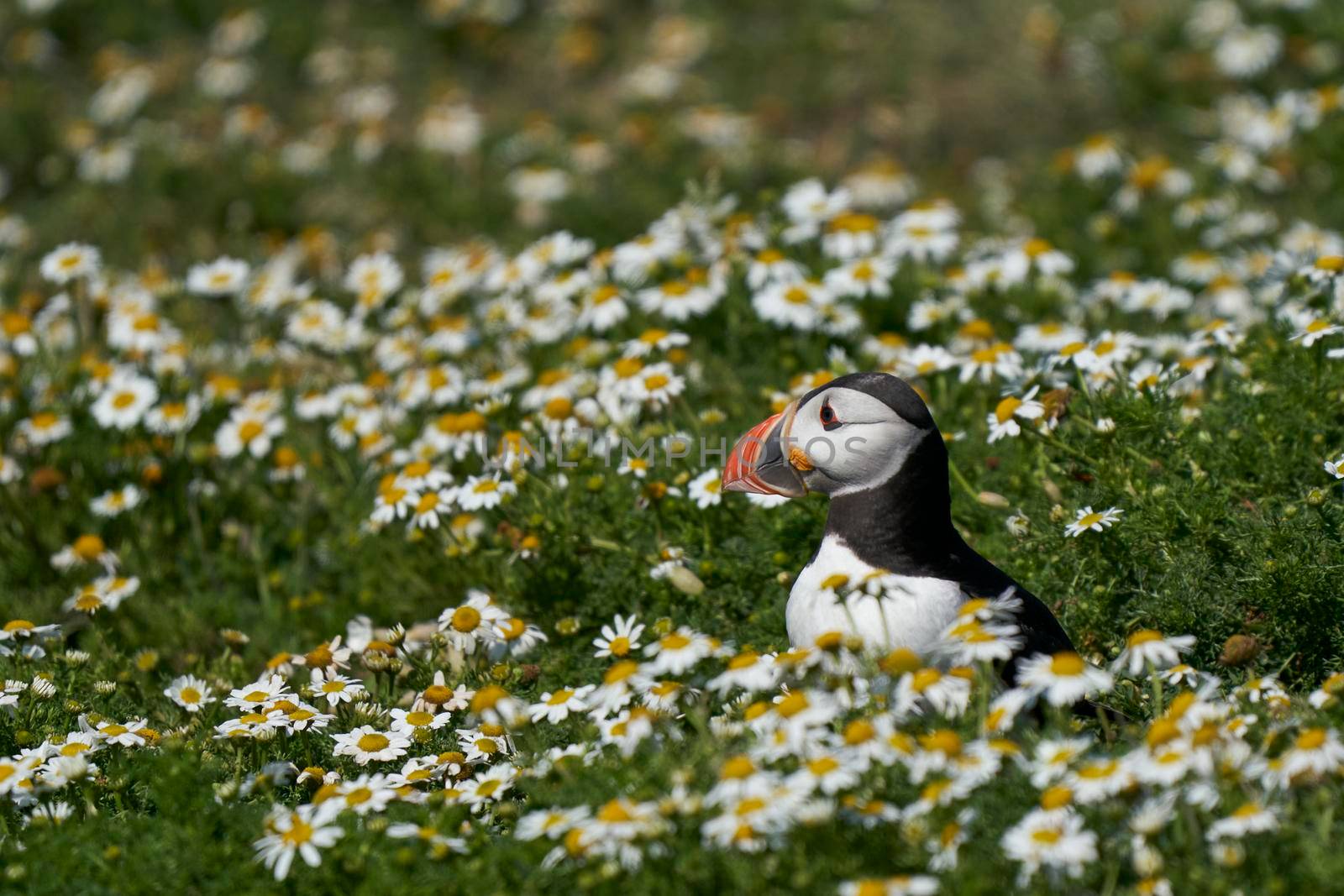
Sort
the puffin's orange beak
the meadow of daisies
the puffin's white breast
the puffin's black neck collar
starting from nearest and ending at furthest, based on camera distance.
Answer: the meadow of daisies
the puffin's white breast
the puffin's black neck collar
the puffin's orange beak

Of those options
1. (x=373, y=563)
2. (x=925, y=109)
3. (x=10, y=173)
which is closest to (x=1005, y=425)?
(x=373, y=563)

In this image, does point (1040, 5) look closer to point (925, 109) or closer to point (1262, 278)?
point (925, 109)

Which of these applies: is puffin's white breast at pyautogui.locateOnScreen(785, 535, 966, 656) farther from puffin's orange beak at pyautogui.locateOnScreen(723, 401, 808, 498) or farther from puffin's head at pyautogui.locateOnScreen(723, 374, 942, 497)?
puffin's orange beak at pyautogui.locateOnScreen(723, 401, 808, 498)

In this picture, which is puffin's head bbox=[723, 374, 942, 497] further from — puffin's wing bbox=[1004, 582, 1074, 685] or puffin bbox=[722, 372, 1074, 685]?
puffin's wing bbox=[1004, 582, 1074, 685]

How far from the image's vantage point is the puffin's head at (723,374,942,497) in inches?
153

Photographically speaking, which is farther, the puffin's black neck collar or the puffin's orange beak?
the puffin's orange beak

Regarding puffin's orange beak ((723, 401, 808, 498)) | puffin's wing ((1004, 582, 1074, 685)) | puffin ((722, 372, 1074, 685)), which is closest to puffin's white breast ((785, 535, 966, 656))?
puffin ((722, 372, 1074, 685))

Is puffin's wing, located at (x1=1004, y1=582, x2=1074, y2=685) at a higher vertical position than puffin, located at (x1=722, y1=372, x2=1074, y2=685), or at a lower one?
lower

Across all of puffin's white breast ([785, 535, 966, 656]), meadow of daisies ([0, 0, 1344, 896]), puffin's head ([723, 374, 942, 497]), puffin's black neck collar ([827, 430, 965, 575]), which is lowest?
meadow of daisies ([0, 0, 1344, 896])

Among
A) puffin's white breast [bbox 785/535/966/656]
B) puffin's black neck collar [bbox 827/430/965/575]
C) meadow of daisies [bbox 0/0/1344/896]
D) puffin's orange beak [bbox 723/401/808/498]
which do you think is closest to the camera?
meadow of daisies [bbox 0/0/1344/896]

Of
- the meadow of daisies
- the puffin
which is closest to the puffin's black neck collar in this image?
the puffin

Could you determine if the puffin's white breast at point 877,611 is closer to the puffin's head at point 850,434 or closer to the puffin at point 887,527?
the puffin at point 887,527

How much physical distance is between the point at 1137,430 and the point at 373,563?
2.80 meters

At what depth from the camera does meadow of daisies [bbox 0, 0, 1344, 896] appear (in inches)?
126
